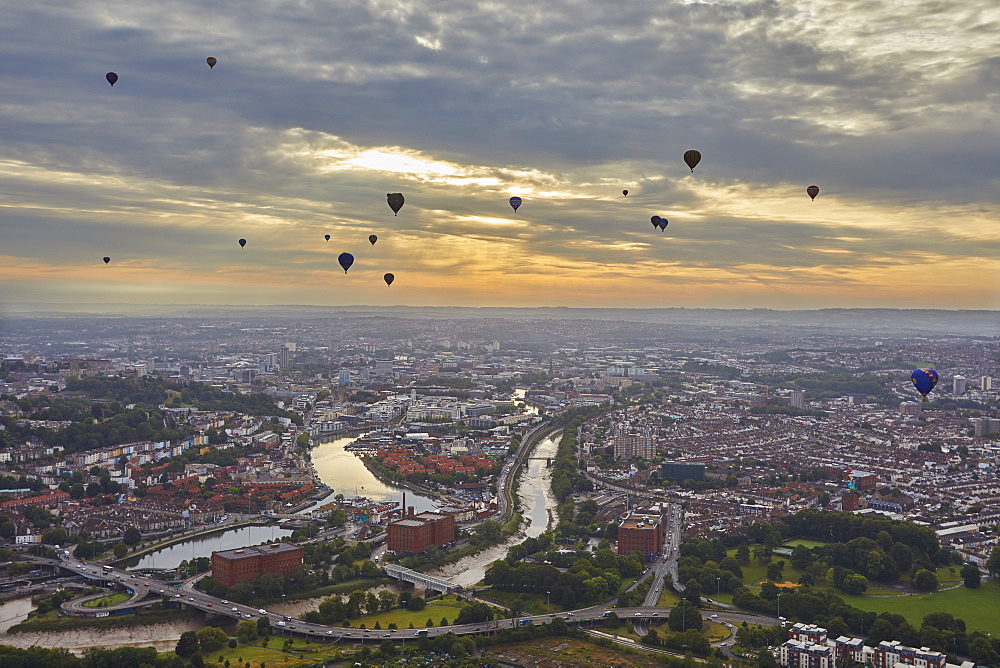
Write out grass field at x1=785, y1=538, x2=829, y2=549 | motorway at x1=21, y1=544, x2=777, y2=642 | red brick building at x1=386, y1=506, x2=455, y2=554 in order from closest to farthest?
motorway at x1=21, y1=544, x2=777, y2=642, red brick building at x1=386, y1=506, x2=455, y2=554, grass field at x1=785, y1=538, x2=829, y2=549

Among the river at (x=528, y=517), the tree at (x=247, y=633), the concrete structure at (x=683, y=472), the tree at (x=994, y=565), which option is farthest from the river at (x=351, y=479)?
the tree at (x=994, y=565)

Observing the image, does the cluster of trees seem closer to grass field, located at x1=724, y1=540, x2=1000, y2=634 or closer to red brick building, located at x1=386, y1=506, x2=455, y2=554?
grass field, located at x1=724, y1=540, x2=1000, y2=634

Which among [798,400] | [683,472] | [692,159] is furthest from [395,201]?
[798,400]

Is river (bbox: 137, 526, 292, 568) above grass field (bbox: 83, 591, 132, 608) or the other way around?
the other way around

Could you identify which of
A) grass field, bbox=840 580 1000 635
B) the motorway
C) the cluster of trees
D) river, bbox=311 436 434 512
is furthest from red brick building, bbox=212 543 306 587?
grass field, bbox=840 580 1000 635

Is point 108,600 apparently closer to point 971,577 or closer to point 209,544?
point 209,544

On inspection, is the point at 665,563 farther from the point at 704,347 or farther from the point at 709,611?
the point at 704,347
